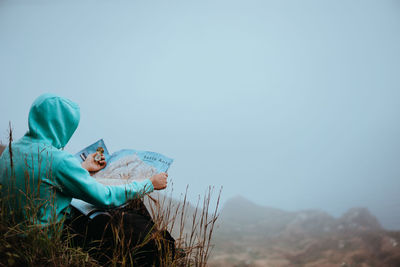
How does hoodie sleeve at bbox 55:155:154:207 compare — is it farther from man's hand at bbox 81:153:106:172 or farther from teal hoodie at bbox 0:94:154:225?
man's hand at bbox 81:153:106:172

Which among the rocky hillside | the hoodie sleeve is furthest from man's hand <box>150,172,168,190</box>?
the rocky hillside

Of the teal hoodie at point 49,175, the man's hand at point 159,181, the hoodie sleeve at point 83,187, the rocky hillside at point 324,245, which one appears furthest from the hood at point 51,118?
the rocky hillside at point 324,245

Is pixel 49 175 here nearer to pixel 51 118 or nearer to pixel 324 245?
pixel 51 118

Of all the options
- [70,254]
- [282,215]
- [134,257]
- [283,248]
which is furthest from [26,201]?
[282,215]

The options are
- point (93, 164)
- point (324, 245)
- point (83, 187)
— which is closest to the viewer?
point (83, 187)

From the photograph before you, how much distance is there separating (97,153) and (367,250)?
420 inches

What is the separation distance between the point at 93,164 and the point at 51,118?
0.43 m

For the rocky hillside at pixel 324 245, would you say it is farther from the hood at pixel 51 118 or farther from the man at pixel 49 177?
the hood at pixel 51 118

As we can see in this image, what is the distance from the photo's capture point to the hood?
113 centimetres

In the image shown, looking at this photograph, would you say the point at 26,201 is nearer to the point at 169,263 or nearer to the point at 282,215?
the point at 169,263

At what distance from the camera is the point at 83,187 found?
3.28ft

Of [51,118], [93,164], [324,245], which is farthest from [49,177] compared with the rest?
[324,245]

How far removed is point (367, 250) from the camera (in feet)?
28.5

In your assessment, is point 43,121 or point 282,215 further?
point 282,215
